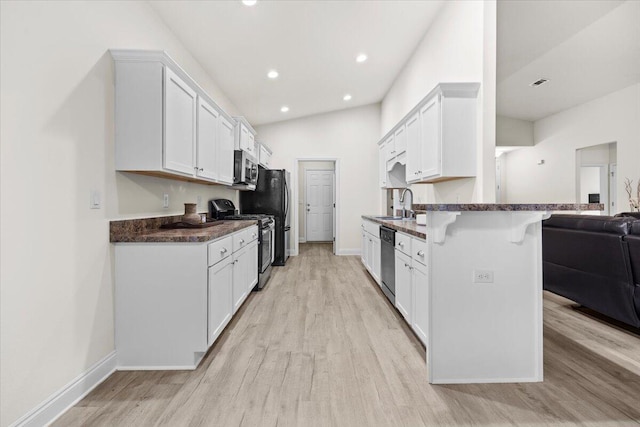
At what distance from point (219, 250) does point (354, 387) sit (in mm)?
1321

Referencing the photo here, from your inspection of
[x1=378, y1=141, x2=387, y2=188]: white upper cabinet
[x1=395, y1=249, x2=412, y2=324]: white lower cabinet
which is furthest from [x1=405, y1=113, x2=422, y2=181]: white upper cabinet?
[x1=378, y1=141, x2=387, y2=188]: white upper cabinet

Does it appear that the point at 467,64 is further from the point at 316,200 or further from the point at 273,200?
the point at 316,200

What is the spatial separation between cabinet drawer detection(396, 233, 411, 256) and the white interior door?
577cm

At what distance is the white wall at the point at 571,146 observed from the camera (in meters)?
5.05

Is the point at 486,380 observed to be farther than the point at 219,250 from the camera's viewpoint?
No

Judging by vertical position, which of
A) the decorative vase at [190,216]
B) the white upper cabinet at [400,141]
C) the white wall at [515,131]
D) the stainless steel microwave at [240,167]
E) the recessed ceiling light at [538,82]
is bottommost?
the decorative vase at [190,216]

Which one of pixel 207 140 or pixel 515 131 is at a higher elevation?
pixel 515 131

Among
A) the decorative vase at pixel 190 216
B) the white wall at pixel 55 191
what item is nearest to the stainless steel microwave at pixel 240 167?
the decorative vase at pixel 190 216

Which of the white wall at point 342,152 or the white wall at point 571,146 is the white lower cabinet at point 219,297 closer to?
the white wall at point 342,152

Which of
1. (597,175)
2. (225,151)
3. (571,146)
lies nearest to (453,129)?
(225,151)

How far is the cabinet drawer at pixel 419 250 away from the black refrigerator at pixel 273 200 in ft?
10.5

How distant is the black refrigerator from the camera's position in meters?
5.24

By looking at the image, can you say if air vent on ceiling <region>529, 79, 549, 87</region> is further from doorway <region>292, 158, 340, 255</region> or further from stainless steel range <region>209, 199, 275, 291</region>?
stainless steel range <region>209, 199, 275, 291</region>

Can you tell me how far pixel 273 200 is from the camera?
527cm
